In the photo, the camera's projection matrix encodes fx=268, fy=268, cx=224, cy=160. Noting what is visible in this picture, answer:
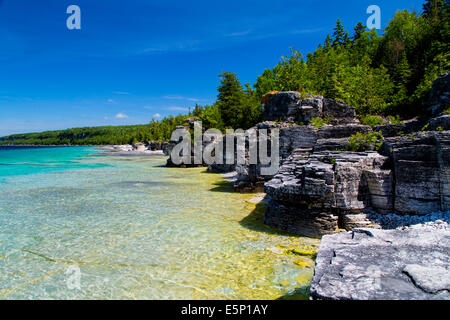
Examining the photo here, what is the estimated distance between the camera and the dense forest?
1839 centimetres

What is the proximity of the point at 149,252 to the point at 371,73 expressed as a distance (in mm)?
25992

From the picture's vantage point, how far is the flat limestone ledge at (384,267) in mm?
3361

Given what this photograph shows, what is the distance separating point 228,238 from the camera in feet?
30.2

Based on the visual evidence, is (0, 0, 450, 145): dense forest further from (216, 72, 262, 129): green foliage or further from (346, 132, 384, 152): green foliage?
(346, 132, 384, 152): green foliage

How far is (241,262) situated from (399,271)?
14.0 ft

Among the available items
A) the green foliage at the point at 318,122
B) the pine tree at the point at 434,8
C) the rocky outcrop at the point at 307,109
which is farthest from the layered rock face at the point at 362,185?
the pine tree at the point at 434,8

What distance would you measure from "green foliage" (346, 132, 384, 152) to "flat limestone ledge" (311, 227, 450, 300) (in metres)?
5.16

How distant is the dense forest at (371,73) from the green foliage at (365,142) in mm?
8049

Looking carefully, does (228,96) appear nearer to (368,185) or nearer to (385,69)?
(385,69)

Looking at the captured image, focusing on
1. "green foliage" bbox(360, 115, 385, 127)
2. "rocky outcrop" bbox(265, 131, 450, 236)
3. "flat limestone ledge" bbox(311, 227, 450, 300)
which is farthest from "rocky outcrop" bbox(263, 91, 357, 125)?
"flat limestone ledge" bbox(311, 227, 450, 300)

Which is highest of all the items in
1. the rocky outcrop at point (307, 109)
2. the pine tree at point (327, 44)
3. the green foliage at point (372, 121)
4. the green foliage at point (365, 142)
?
the pine tree at point (327, 44)

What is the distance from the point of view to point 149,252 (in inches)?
322

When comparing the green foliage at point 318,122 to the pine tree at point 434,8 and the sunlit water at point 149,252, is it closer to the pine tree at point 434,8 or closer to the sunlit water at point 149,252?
the sunlit water at point 149,252
